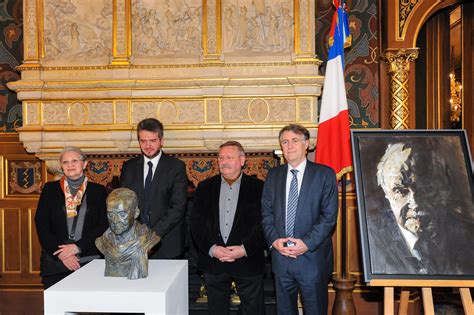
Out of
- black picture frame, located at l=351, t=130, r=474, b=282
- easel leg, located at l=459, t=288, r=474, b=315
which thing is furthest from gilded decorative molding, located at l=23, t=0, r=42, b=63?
easel leg, located at l=459, t=288, r=474, b=315

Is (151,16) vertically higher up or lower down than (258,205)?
higher up

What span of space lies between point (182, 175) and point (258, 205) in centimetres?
58

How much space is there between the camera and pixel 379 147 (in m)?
3.25

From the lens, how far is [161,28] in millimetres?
4348

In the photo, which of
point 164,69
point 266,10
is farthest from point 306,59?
point 164,69

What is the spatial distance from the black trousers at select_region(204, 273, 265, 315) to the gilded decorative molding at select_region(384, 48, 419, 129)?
81.5 inches

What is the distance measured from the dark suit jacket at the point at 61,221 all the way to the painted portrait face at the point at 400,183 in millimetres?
1851

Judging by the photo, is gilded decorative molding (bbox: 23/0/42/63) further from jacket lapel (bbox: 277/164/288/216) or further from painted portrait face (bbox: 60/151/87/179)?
jacket lapel (bbox: 277/164/288/216)

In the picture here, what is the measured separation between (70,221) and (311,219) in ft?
5.23

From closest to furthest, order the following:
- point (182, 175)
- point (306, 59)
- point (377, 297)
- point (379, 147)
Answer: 1. point (379, 147)
2. point (182, 175)
3. point (306, 59)
4. point (377, 297)

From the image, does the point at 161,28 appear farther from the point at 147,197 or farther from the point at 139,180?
the point at 147,197

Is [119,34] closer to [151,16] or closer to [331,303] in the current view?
[151,16]

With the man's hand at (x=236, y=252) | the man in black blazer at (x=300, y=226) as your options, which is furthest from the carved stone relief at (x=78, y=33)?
the man's hand at (x=236, y=252)

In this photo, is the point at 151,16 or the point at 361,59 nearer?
the point at 151,16
